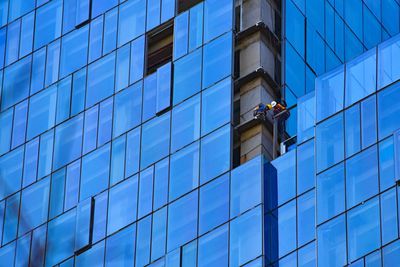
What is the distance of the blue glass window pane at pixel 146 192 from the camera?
60531 millimetres

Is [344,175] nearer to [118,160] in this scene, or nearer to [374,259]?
[374,259]

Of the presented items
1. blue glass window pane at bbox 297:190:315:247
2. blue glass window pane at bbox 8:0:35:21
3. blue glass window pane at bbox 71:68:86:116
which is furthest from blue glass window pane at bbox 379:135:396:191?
blue glass window pane at bbox 8:0:35:21

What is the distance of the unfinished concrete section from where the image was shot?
59.6 meters

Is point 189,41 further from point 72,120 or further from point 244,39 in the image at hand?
point 72,120

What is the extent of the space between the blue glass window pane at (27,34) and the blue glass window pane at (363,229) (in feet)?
83.7

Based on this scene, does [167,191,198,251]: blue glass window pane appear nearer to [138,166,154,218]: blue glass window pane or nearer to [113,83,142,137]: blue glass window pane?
[138,166,154,218]: blue glass window pane

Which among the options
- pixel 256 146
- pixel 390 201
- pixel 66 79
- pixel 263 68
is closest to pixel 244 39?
pixel 263 68

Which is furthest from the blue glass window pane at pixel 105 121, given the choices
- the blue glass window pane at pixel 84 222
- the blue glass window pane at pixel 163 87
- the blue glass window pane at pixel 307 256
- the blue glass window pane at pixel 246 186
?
the blue glass window pane at pixel 307 256

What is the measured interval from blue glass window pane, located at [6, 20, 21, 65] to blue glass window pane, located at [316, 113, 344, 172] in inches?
898

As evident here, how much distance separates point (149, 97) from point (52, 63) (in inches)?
323

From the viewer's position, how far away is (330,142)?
54.2m

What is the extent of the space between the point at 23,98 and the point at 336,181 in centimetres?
2197

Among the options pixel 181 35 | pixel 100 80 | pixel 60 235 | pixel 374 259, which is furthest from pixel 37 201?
pixel 374 259

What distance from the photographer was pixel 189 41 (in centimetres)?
6362
